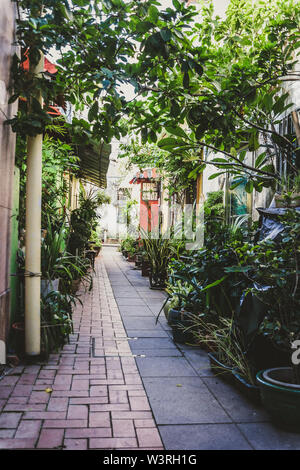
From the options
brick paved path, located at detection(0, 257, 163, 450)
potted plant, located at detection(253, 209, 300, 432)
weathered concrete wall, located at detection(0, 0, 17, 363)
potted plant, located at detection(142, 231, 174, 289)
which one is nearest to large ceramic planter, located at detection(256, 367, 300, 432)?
potted plant, located at detection(253, 209, 300, 432)

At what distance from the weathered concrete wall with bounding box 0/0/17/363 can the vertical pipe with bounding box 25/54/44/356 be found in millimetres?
177

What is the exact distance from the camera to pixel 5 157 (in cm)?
354

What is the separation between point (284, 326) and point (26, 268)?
2446 mm

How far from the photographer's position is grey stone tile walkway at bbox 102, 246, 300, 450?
2.46m

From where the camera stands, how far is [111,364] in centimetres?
394

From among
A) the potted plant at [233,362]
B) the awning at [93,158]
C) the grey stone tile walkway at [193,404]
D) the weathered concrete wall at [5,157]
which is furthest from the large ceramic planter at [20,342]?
the awning at [93,158]

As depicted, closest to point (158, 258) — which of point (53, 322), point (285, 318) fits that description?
point (53, 322)

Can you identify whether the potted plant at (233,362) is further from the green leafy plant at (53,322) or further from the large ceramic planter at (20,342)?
the large ceramic planter at (20,342)

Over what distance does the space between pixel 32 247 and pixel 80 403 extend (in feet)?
5.16

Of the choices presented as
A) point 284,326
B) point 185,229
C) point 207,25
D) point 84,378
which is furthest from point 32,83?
point 185,229

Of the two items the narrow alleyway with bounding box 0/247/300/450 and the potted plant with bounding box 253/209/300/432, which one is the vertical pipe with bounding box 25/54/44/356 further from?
the potted plant with bounding box 253/209/300/432

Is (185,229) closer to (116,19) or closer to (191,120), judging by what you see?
(191,120)

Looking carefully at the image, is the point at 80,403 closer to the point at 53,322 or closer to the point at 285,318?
the point at 53,322

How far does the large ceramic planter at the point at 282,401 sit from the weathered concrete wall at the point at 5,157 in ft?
7.67
